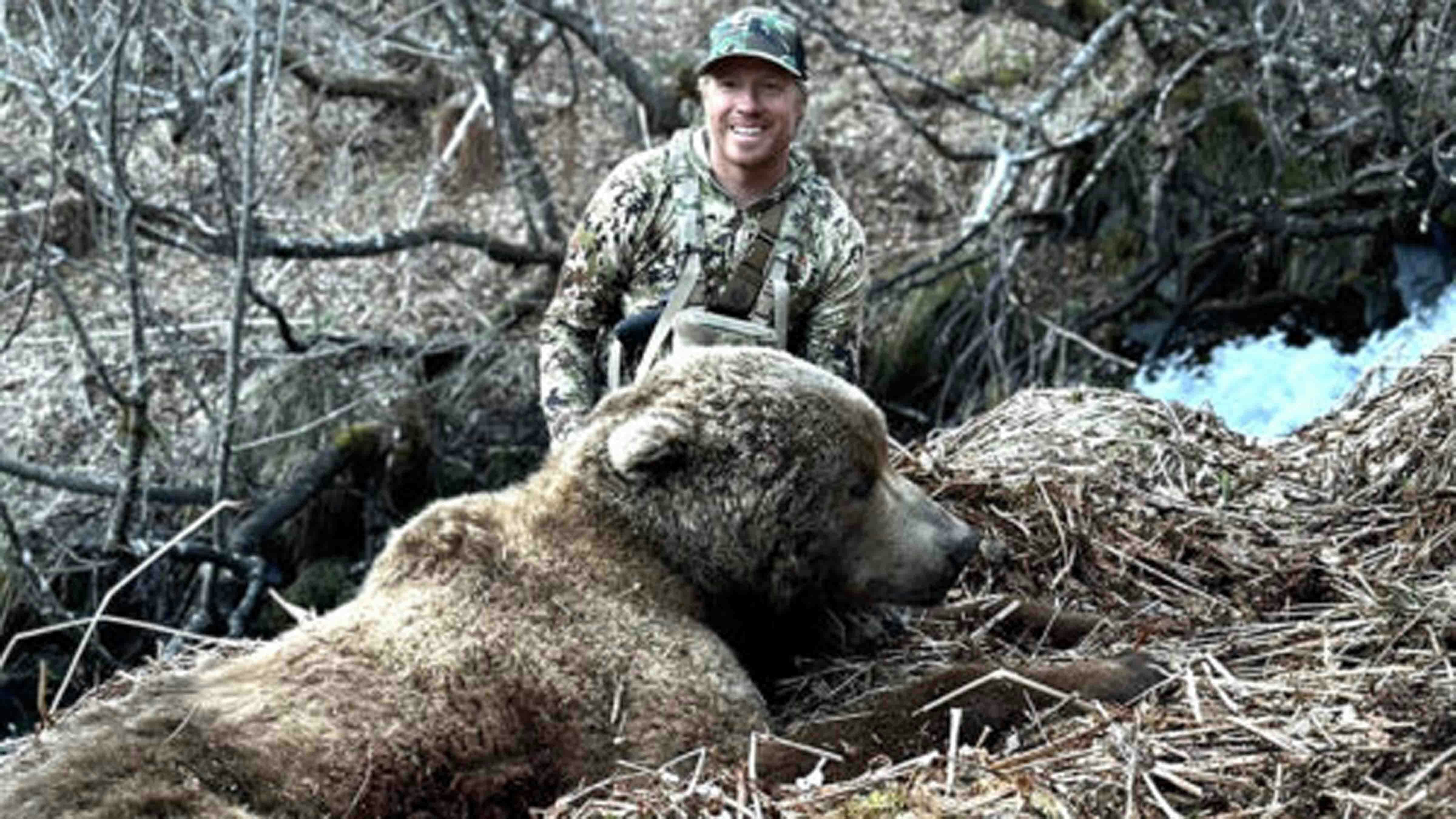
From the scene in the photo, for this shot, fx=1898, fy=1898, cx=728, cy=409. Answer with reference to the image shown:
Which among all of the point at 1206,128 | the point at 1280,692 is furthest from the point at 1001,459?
the point at 1206,128

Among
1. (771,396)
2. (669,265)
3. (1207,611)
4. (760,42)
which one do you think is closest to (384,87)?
(669,265)

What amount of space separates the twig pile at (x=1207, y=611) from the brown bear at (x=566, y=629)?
0.26 meters

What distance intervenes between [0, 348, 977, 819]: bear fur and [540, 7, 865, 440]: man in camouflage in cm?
152

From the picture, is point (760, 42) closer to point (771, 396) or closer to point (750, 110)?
point (750, 110)

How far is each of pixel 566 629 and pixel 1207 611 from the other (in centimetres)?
188

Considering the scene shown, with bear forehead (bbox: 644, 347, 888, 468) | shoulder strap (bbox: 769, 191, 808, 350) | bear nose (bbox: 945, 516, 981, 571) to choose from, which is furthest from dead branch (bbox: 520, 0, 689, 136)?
bear nose (bbox: 945, 516, 981, 571)

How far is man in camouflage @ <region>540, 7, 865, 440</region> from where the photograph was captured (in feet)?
22.1

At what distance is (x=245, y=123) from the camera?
8.95 metres

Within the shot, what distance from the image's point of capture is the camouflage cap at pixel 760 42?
6.70 m

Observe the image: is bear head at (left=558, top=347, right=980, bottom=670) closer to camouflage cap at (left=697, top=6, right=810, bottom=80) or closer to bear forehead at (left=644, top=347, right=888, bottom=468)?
bear forehead at (left=644, top=347, right=888, bottom=468)

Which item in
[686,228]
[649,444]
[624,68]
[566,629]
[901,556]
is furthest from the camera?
[624,68]

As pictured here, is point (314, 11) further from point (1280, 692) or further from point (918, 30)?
point (1280, 692)

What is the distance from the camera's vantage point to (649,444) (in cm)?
500

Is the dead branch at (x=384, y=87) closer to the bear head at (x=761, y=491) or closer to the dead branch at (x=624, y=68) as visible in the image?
the dead branch at (x=624, y=68)
